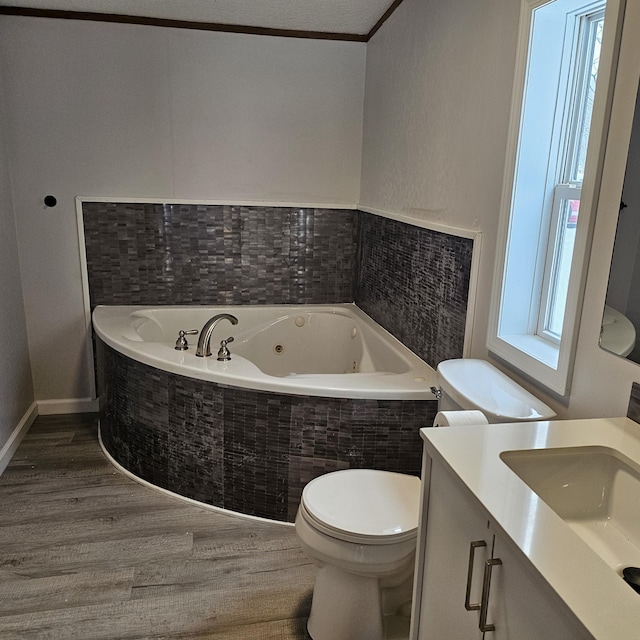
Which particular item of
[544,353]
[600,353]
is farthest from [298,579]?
[600,353]

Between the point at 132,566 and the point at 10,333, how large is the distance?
1.56m

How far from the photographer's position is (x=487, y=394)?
65.4 inches

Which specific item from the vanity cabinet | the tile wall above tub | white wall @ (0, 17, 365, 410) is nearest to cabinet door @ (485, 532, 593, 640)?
the vanity cabinet

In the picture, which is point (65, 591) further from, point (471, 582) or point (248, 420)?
point (471, 582)

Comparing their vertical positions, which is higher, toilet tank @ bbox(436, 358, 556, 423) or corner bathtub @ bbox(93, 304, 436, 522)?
toilet tank @ bbox(436, 358, 556, 423)

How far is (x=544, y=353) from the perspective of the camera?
1.77m

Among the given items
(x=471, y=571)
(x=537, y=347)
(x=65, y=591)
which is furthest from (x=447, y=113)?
(x=65, y=591)

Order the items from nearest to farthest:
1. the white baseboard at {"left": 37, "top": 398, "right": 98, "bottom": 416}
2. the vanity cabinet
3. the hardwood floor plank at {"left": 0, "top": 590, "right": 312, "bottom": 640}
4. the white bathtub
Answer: the vanity cabinet < the hardwood floor plank at {"left": 0, "top": 590, "right": 312, "bottom": 640} < the white bathtub < the white baseboard at {"left": 37, "top": 398, "right": 98, "bottom": 416}

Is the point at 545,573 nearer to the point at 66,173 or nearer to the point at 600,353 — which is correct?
the point at 600,353

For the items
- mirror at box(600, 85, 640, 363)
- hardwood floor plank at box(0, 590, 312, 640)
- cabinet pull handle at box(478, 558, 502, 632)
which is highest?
mirror at box(600, 85, 640, 363)

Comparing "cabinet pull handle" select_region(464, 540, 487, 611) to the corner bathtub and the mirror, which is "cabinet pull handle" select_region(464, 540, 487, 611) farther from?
the corner bathtub

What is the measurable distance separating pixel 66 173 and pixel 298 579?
2492 mm

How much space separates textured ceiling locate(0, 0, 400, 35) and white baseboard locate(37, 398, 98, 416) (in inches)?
85.4

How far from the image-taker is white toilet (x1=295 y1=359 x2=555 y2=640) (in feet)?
5.33
